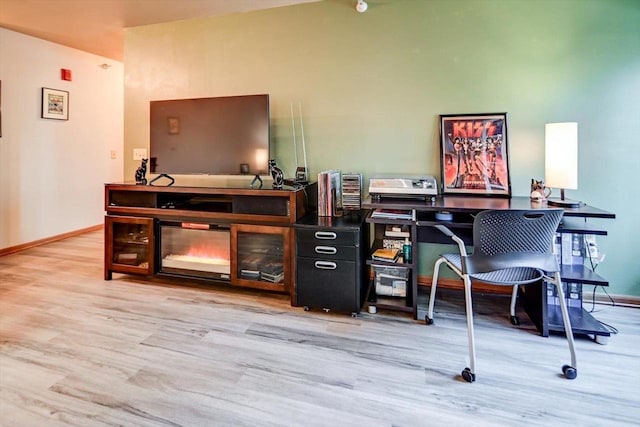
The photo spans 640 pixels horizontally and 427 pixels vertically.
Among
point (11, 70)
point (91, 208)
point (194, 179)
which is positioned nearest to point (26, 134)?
point (11, 70)

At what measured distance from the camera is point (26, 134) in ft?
13.1

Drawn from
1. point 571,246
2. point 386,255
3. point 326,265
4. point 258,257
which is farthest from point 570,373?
point 258,257

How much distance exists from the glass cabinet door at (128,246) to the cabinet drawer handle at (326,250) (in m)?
1.46

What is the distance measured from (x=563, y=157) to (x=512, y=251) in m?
0.91

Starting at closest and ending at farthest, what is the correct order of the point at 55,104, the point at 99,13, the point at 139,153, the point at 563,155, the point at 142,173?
the point at 563,155 → the point at 142,173 → the point at 99,13 → the point at 139,153 → the point at 55,104

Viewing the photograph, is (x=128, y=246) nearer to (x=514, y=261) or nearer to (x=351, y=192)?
(x=351, y=192)

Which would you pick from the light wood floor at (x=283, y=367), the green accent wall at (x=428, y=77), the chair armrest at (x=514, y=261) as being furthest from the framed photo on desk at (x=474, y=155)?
the chair armrest at (x=514, y=261)

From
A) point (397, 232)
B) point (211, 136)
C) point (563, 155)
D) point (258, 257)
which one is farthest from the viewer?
point (211, 136)

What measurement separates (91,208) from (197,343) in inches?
153

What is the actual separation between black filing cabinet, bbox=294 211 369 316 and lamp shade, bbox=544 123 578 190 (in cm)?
125

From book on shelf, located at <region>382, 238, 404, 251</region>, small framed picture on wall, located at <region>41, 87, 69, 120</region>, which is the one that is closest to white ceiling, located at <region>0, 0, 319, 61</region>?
small framed picture on wall, located at <region>41, 87, 69, 120</region>

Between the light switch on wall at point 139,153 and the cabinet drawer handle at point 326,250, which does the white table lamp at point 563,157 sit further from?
the light switch on wall at point 139,153

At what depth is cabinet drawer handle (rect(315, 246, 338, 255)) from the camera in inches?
91.4

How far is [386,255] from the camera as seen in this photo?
235cm
